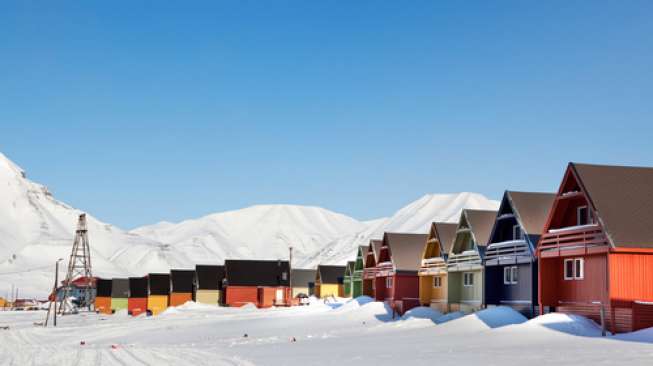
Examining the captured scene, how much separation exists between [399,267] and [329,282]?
47.9 m

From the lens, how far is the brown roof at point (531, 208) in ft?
145

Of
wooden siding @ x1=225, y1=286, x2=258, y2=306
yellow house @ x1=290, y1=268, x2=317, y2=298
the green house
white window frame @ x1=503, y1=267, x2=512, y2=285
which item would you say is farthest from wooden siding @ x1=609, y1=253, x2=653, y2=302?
Result: yellow house @ x1=290, y1=268, x2=317, y2=298

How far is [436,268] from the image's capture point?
5825 cm

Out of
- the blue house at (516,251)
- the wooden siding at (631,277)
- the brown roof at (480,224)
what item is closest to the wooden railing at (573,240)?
the wooden siding at (631,277)

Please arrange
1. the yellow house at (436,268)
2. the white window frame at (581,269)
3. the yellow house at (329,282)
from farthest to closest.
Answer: the yellow house at (329,282)
the yellow house at (436,268)
the white window frame at (581,269)

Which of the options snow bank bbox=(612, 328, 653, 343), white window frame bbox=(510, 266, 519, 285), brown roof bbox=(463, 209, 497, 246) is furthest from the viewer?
brown roof bbox=(463, 209, 497, 246)

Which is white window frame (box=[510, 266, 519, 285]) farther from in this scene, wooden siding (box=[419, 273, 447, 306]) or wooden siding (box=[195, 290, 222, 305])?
wooden siding (box=[195, 290, 222, 305])

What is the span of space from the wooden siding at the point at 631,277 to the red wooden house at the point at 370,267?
39.5 metres

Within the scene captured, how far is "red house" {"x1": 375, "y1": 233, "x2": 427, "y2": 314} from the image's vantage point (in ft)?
217

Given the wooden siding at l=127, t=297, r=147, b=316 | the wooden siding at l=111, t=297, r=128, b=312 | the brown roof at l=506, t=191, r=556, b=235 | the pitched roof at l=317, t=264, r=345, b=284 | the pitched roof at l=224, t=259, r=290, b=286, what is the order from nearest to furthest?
1. the brown roof at l=506, t=191, r=556, b=235
2. the pitched roof at l=224, t=259, r=290, b=286
3. the pitched roof at l=317, t=264, r=345, b=284
4. the wooden siding at l=127, t=297, r=147, b=316
5. the wooden siding at l=111, t=297, r=128, b=312

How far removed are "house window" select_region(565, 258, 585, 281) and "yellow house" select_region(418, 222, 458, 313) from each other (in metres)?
17.1

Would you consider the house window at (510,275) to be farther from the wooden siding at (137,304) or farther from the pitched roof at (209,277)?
the wooden siding at (137,304)

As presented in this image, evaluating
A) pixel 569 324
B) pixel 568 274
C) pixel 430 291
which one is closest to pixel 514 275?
pixel 568 274

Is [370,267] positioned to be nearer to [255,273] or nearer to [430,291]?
[430,291]
